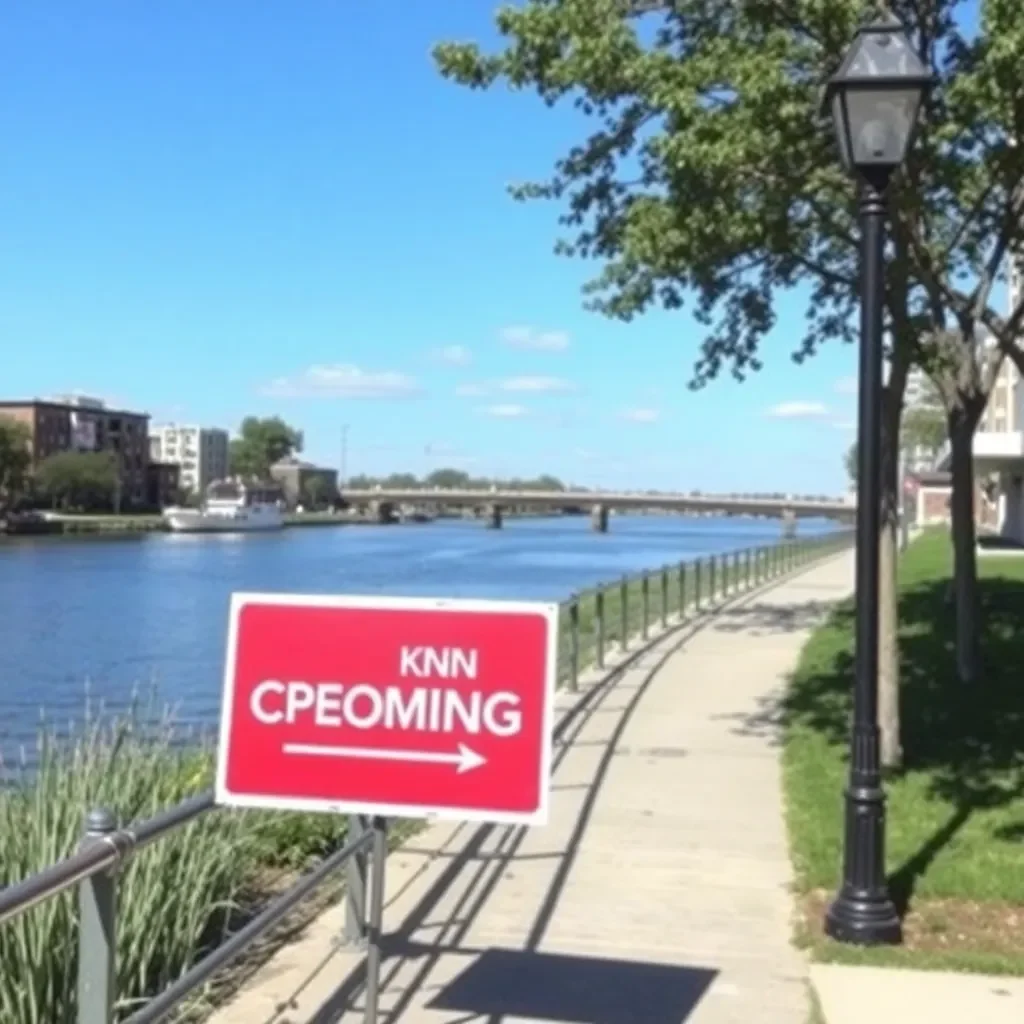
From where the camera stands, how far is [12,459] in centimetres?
11619

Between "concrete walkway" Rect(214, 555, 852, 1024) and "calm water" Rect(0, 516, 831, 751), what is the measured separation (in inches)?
125

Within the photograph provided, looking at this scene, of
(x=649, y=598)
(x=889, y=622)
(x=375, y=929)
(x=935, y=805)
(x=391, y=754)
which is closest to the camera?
(x=391, y=754)

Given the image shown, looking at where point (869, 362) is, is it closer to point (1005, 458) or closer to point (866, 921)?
point (866, 921)

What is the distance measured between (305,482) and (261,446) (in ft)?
40.6

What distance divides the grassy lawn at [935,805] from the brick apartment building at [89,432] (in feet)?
418

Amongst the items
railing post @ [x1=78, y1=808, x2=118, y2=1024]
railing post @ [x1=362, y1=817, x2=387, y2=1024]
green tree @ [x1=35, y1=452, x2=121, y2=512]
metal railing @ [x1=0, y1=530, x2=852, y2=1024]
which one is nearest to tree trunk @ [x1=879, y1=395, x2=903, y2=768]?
metal railing @ [x1=0, y1=530, x2=852, y2=1024]

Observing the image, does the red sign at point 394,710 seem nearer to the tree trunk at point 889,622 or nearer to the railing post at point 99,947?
the railing post at point 99,947

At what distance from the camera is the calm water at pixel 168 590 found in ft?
68.5

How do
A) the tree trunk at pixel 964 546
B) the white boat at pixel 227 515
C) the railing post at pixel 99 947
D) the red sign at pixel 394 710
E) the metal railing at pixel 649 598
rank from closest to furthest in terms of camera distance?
1. the railing post at pixel 99 947
2. the red sign at pixel 394 710
3. the tree trunk at pixel 964 546
4. the metal railing at pixel 649 598
5. the white boat at pixel 227 515

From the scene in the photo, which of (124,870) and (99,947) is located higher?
(99,947)

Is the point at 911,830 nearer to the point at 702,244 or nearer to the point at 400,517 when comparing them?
the point at 702,244

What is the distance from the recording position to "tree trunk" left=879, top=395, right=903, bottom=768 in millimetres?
9008

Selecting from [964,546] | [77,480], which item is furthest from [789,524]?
[964,546]

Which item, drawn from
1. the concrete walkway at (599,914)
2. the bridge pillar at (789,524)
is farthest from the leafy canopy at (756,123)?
the bridge pillar at (789,524)
